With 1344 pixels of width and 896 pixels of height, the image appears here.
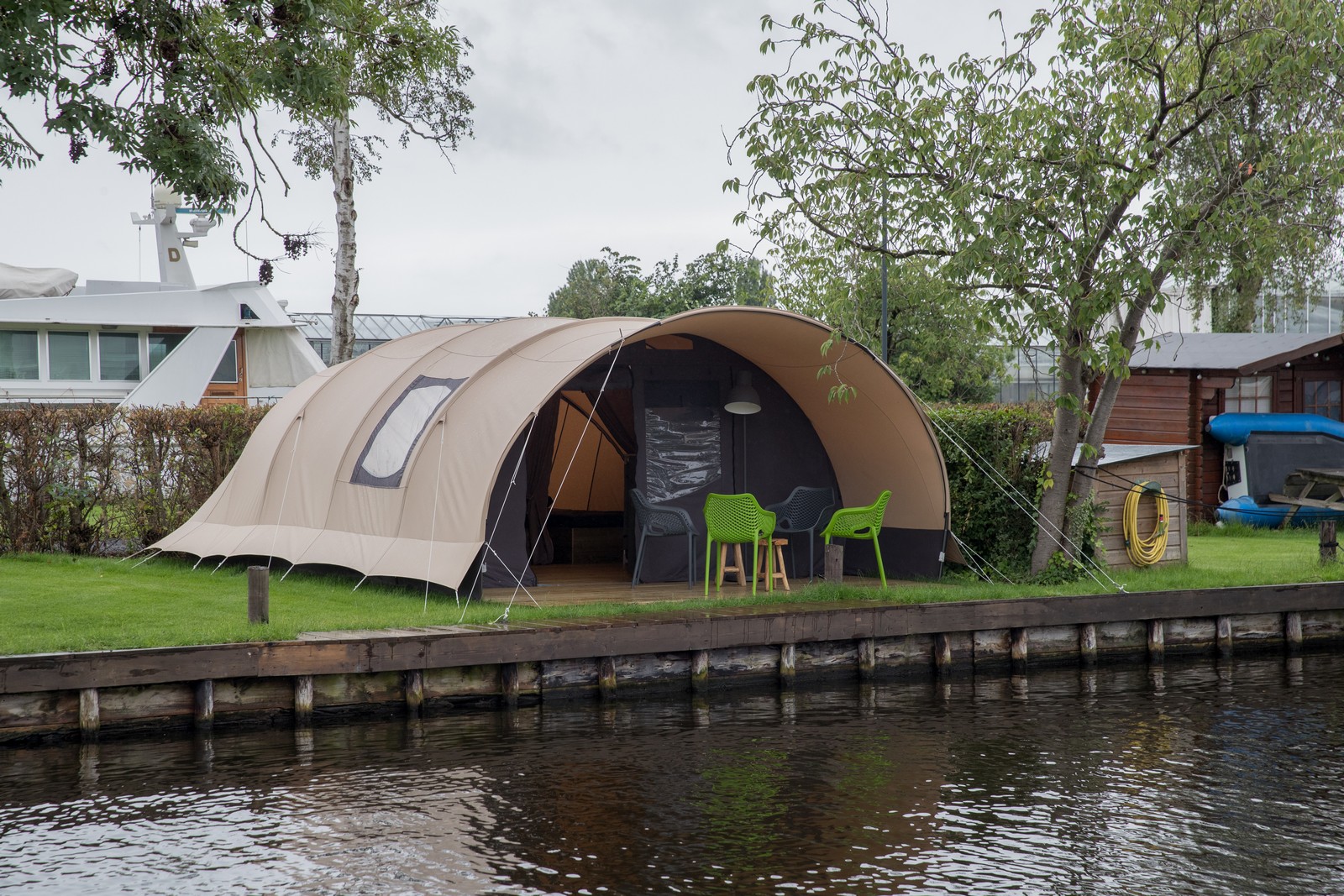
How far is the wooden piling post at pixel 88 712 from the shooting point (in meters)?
8.51

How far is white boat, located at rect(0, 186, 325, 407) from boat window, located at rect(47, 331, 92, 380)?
0.6 inches

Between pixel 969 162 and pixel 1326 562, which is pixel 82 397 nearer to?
pixel 969 162

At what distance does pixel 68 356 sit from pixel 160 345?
60.2 inches

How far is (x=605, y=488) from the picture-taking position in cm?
1541

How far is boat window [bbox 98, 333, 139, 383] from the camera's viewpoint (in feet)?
72.6

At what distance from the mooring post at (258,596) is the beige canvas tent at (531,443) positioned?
1.57m

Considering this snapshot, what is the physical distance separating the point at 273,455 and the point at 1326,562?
35.9 feet

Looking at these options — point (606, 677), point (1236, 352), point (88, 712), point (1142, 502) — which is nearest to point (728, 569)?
point (606, 677)

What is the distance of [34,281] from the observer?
857 inches

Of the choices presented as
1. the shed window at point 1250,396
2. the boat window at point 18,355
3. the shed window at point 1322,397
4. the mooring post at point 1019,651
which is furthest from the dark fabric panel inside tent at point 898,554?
the boat window at point 18,355

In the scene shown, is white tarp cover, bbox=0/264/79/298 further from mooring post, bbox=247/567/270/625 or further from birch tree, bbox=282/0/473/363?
mooring post, bbox=247/567/270/625

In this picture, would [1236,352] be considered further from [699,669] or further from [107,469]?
[107,469]

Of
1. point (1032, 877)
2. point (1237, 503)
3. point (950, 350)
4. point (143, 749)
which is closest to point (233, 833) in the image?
point (143, 749)

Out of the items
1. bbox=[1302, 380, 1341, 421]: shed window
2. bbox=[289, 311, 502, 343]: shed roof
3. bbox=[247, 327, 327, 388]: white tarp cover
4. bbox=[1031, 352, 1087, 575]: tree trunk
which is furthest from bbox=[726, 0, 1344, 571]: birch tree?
bbox=[289, 311, 502, 343]: shed roof
